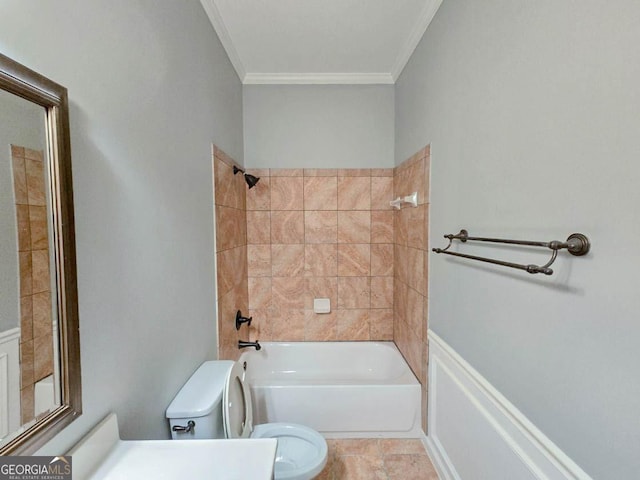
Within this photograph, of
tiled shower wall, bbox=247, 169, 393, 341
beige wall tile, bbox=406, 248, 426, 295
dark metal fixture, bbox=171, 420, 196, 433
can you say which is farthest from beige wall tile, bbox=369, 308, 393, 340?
dark metal fixture, bbox=171, 420, 196, 433

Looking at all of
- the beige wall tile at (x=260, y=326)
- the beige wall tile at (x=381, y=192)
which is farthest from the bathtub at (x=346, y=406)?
the beige wall tile at (x=381, y=192)

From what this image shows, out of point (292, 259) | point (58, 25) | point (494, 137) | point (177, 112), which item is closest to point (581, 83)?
point (494, 137)

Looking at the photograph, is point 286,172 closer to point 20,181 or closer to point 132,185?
point 132,185

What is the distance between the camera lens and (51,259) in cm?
69

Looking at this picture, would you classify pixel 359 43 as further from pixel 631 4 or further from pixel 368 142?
pixel 631 4

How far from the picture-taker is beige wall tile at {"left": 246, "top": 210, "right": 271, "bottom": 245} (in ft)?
8.73

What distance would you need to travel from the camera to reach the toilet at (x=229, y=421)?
117cm

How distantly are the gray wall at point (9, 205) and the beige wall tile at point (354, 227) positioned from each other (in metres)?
2.19

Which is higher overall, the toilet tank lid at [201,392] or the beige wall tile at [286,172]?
the beige wall tile at [286,172]

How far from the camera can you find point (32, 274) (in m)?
0.66

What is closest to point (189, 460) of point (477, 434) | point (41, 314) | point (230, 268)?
point (41, 314)

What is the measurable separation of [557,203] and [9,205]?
1.31m

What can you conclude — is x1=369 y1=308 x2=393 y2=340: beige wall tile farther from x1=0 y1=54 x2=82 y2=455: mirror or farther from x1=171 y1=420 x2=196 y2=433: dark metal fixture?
x1=0 y1=54 x2=82 y2=455: mirror

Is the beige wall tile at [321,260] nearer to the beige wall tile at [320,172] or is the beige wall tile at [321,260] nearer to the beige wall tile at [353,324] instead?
the beige wall tile at [353,324]
